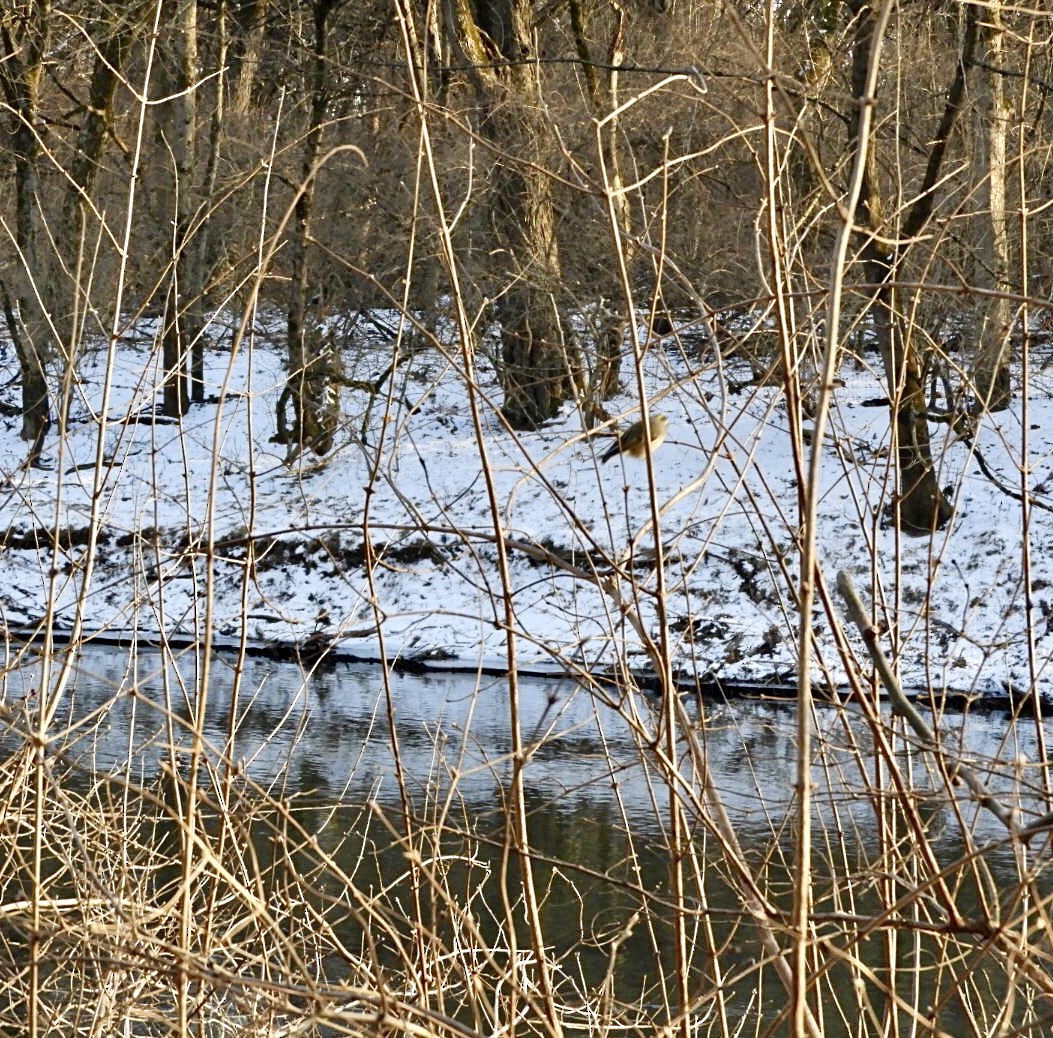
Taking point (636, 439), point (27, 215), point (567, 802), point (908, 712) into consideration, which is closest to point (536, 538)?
point (567, 802)

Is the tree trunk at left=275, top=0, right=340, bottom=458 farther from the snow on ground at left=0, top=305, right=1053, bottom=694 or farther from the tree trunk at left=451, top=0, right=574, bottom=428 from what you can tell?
the tree trunk at left=451, top=0, right=574, bottom=428

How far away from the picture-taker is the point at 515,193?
44.0 ft

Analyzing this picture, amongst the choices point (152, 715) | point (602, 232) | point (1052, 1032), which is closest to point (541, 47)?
point (602, 232)

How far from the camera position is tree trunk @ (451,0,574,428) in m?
12.4

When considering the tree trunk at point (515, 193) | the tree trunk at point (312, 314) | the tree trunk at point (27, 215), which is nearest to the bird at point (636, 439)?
the tree trunk at point (515, 193)

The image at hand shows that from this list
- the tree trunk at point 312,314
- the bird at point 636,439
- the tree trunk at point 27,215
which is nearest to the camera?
the bird at point 636,439

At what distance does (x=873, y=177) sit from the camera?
32.6 feet

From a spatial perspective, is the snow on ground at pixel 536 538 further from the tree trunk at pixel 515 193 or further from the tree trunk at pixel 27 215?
the tree trunk at pixel 27 215

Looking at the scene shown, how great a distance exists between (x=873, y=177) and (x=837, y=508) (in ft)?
13.3

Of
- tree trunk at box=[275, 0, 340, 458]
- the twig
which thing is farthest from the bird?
tree trunk at box=[275, 0, 340, 458]

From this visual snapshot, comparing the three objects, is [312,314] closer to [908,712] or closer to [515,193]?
[515,193]

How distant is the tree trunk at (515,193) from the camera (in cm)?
1238

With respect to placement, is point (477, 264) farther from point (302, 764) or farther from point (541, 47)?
point (302, 764)

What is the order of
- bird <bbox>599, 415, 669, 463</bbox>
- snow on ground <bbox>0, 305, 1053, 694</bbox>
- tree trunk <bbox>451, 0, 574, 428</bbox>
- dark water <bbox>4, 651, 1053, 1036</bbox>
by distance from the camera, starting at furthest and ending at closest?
tree trunk <bbox>451, 0, 574, 428</bbox> < snow on ground <bbox>0, 305, 1053, 694</bbox> < dark water <bbox>4, 651, 1053, 1036</bbox> < bird <bbox>599, 415, 669, 463</bbox>
